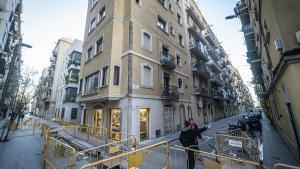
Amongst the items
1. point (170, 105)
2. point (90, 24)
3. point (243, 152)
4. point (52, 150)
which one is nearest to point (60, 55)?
point (90, 24)

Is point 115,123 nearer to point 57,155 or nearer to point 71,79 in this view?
point 57,155

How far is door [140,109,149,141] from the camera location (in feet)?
38.5

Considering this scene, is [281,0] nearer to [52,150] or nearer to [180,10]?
[52,150]

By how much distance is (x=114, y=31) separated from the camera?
1248 cm

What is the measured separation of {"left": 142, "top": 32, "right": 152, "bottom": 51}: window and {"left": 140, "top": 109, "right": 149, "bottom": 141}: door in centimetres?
591

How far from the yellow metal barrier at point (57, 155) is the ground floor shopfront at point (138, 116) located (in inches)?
193

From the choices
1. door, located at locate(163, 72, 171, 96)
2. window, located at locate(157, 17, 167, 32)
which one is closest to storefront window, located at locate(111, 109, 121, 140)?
door, located at locate(163, 72, 171, 96)

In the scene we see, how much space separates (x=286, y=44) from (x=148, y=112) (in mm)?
9412

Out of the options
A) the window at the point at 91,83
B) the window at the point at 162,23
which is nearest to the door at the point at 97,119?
the window at the point at 91,83

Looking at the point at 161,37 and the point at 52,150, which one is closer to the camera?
the point at 52,150

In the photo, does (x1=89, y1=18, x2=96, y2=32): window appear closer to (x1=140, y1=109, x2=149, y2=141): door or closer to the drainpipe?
the drainpipe

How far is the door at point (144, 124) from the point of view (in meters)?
11.7

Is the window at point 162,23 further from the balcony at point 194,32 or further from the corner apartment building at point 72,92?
the corner apartment building at point 72,92

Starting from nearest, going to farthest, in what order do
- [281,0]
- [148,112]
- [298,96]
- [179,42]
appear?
[298,96]
[281,0]
[148,112]
[179,42]
